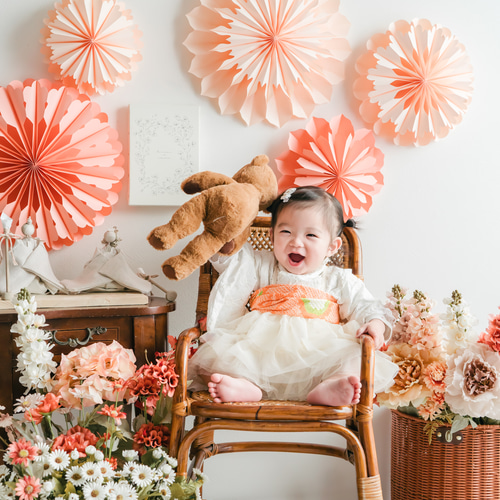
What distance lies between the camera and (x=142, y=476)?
109cm

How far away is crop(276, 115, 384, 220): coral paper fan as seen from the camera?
6.06 ft

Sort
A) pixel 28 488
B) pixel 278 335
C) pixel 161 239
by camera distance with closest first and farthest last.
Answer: pixel 28 488 < pixel 161 239 < pixel 278 335

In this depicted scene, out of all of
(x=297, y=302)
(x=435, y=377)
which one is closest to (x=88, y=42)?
(x=297, y=302)

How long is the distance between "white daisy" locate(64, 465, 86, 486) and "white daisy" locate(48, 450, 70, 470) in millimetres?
17

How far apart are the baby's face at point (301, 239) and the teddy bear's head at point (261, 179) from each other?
0.23 feet

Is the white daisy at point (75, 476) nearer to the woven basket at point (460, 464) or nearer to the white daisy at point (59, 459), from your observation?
the white daisy at point (59, 459)

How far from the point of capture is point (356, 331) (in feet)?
5.03

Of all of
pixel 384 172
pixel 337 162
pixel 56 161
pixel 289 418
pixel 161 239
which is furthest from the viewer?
pixel 384 172

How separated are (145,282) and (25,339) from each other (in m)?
0.50

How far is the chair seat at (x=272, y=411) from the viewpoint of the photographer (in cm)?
126

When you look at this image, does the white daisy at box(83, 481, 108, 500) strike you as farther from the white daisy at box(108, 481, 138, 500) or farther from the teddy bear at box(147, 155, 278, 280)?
the teddy bear at box(147, 155, 278, 280)

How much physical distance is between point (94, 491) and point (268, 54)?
145 cm

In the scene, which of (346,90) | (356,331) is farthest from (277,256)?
(346,90)

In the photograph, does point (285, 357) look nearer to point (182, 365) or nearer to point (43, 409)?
point (182, 365)
